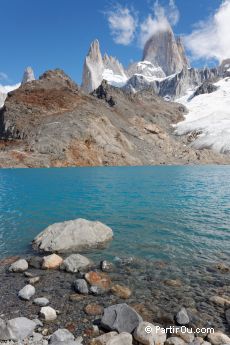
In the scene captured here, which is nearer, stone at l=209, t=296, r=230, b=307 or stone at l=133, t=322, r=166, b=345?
stone at l=133, t=322, r=166, b=345

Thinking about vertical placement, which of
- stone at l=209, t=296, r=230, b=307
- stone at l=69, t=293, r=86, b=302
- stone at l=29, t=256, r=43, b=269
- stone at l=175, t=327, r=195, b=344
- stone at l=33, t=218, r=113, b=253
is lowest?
stone at l=69, t=293, r=86, b=302

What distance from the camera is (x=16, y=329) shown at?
9.45 metres

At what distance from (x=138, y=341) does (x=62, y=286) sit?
4.87m

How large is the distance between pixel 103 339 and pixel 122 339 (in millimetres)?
610

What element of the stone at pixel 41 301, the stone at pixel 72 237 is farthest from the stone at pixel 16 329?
the stone at pixel 72 237

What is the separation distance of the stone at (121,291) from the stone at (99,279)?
336 millimetres

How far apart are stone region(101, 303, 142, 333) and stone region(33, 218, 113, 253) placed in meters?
8.02

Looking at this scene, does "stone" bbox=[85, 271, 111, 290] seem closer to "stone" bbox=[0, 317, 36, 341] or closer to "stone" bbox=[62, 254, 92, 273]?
"stone" bbox=[62, 254, 92, 273]

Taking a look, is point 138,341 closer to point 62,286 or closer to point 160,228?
point 62,286

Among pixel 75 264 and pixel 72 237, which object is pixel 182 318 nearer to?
pixel 75 264

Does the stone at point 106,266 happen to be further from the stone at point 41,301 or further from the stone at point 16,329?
the stone at point 16,329

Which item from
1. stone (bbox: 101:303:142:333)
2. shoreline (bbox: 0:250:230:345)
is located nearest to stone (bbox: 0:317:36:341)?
shoreline (bbox: 0:250:230:345)

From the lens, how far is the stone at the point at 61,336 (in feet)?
30.2

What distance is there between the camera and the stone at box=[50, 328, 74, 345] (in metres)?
9.21
